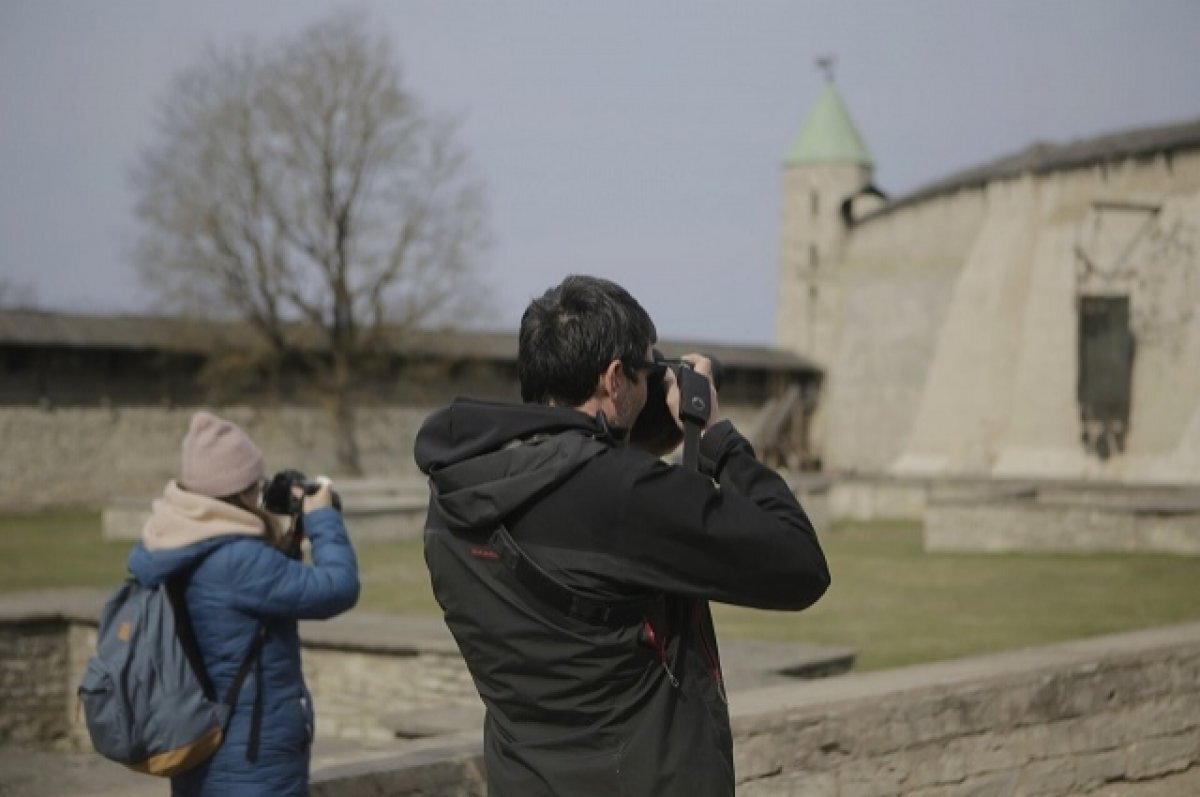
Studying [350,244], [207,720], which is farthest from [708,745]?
[350,244]

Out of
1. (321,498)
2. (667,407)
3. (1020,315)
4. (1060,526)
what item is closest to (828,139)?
(1020,315)

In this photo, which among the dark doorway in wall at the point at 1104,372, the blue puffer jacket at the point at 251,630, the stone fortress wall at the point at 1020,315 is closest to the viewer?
the blue puffer jacket at the point at 251,630

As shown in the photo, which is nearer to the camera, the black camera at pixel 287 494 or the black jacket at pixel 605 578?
the black jacket at pixel 605 578

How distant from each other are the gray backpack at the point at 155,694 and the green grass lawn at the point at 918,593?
6.27m

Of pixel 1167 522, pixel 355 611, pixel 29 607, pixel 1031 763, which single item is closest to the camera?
pixel 1031 763

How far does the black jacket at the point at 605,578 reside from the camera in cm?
254

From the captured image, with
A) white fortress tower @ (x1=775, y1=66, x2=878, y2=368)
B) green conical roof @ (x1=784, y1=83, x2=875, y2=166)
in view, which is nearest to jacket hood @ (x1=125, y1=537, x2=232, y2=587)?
white fortress tower @ (x1=775, y1=66, x2=878, y2=368)

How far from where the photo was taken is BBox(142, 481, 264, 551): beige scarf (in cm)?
420

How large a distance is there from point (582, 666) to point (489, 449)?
0.36 metres

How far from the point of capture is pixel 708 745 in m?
2.62

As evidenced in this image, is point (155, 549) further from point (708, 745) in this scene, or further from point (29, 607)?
point (29, 607)

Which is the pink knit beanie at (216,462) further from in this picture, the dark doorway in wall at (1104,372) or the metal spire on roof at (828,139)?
the metal spire on roof at (828,139)

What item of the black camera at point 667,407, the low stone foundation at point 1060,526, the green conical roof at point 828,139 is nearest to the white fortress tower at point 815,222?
the green conical roof at point 828,139

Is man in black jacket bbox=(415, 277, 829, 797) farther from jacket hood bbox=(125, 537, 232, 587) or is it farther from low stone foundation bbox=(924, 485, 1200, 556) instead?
low stone foundation bbox=(924, 485, 1200, 556)
